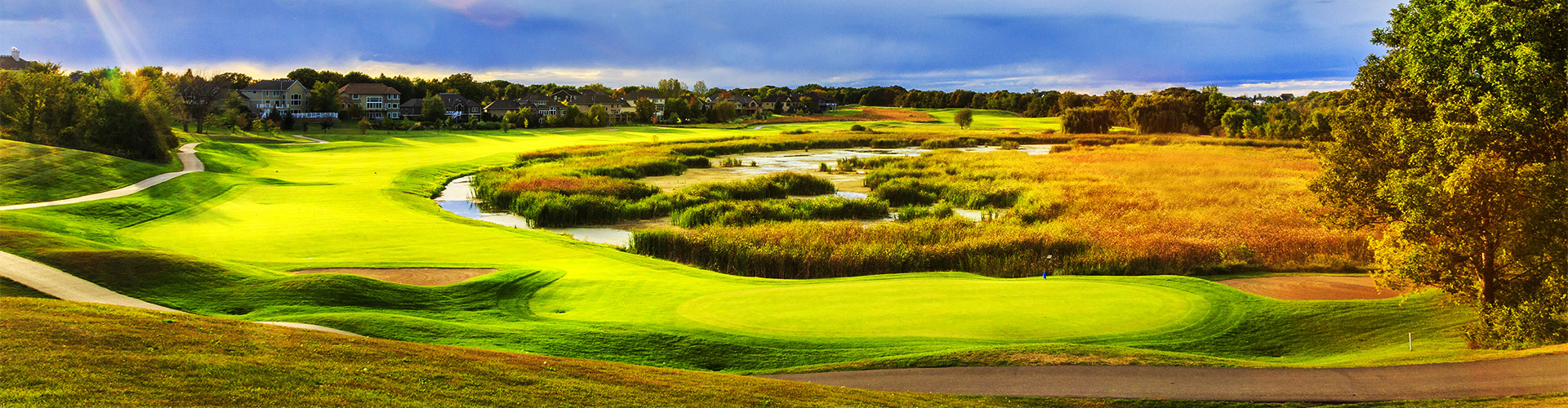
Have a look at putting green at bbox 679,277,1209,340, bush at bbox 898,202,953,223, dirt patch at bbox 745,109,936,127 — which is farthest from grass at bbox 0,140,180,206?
dirt patch at bbox 745,109,936,127

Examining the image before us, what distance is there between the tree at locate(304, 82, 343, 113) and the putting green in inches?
4580

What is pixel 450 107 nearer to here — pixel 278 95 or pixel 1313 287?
pixel 278 95

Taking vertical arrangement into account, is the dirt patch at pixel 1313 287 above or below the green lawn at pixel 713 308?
above

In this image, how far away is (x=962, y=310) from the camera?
677 inches

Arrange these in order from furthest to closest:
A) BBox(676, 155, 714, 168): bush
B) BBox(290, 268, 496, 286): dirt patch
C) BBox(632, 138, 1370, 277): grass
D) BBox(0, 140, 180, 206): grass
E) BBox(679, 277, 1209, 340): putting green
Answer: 1. BBox(676, 155, 714, 168): bush
2. BBox(0, 140, 180, 206): grass
3. BBox(632, 138, 1370, 277): grass
4. BBox(290, 268, 496, 286): dirt patch
5. BBox(679, 277, 1209, 340): putting green

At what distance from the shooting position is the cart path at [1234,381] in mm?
12062

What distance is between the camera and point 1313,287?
2050 cm

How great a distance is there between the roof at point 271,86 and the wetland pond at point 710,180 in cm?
8205

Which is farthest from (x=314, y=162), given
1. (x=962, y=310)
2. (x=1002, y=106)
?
(x=1002, y=106)

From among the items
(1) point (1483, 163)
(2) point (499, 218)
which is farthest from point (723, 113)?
(1) point (1483, 163)

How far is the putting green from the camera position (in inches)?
623

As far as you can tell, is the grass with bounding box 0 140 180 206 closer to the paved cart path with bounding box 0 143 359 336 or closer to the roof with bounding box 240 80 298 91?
the paved cart path with bounding box 0 143 359 336

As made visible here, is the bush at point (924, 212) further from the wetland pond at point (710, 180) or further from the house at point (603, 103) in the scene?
the house at point (603, 103)

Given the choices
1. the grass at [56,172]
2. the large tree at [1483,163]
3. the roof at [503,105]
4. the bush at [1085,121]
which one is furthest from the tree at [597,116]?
the large tree at [1483,163]
